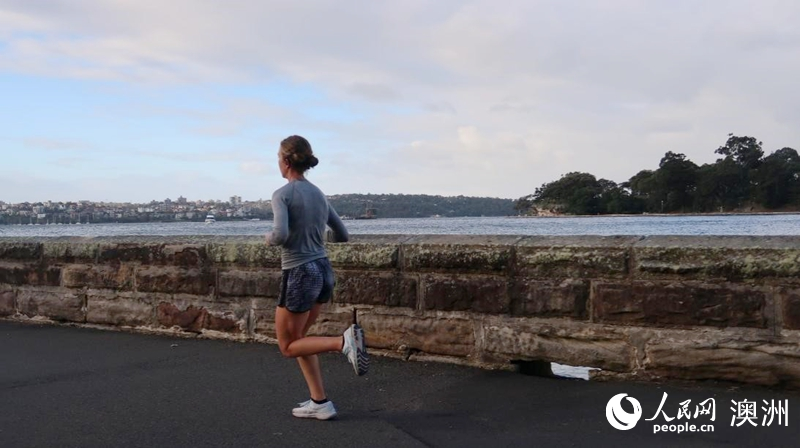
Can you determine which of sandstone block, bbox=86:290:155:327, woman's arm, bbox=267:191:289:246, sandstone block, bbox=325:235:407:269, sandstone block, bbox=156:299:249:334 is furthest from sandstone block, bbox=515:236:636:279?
sandstone block, bbox=86:290:155:327

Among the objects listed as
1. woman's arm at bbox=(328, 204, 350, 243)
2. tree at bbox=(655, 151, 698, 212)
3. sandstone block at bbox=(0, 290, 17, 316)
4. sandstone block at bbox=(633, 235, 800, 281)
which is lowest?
sandstone block at bbox=(0, 290, 17, 316)

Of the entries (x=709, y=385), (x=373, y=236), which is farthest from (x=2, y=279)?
(x=709, y=385)

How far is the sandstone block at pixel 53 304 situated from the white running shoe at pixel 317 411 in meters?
4.25

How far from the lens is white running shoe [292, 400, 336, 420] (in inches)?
181

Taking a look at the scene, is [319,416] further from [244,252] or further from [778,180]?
[778,180]

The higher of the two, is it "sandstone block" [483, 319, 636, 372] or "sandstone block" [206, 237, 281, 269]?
"sandstone block" [206, 237, 281, 269]

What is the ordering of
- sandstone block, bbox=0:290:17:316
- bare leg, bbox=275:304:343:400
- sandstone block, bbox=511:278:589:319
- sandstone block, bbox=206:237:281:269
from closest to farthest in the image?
1. bare leg, bbox=275:304:343:400
2. sandstone block, bbox=511:278:589:319
3. sandstone block, bbox=206:237:281:269
4. sandstone block, bbox=0:290:17:316

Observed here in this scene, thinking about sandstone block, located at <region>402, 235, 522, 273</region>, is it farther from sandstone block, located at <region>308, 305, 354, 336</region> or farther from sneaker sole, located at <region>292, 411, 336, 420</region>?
sneaker sole, located at <region>292, 411, 336, 420</region>

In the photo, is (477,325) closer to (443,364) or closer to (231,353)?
(443,364)

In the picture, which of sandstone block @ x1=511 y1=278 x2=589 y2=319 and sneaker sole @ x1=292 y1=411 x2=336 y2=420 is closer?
sneaker sole @ x1=292 y1=411 x2=336 y2=420

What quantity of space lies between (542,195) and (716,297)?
58.3 metres

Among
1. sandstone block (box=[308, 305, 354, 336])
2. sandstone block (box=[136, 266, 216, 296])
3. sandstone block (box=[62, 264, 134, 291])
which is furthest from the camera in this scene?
sandstone block (box=[62, 264, 134, 291])

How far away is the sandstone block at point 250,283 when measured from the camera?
679 centimetres

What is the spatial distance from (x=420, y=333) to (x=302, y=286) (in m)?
1.68
